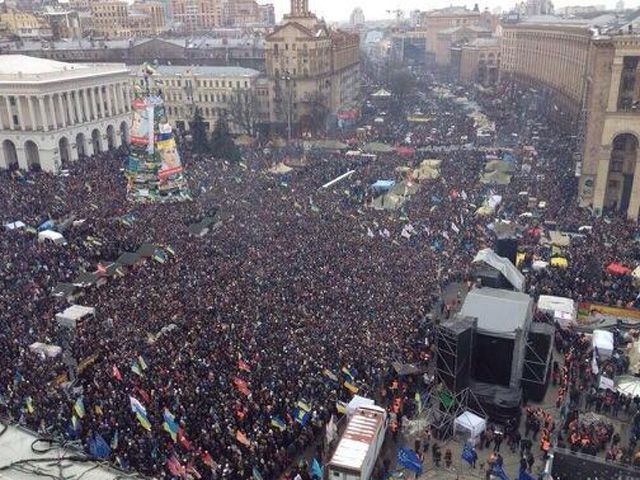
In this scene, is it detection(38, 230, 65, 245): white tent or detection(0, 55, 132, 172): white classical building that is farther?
detection(0, 55, 132, 172): white classical building

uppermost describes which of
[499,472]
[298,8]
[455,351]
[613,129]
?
[298,8]

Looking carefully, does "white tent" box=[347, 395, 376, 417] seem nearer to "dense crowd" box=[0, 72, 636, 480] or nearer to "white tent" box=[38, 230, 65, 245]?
"dense crowd" box=[0, 72, 636, 480]

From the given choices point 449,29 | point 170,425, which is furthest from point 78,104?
point 449,29

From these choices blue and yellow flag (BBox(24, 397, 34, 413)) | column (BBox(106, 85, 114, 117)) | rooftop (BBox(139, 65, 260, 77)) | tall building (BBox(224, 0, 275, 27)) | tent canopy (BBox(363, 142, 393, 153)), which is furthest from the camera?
tall building (BBox(224, 0, 275, 27))

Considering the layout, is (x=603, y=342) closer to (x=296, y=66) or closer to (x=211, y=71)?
(x=296, y=66)

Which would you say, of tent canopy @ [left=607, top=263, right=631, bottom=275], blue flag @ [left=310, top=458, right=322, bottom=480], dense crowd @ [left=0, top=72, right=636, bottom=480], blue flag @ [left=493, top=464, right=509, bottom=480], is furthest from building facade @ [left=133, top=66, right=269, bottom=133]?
blue flag @ [left=493, top=464, right=509, bottom=480]
